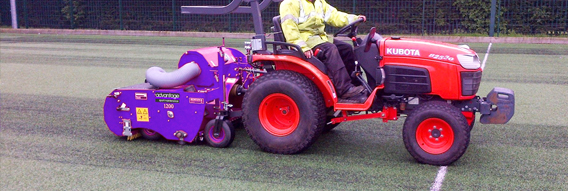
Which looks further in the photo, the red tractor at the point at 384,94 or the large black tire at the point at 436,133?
the red tractor at the point at 384,94

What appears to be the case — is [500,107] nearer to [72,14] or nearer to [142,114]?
[142,114]

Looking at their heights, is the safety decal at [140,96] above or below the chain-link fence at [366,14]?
below

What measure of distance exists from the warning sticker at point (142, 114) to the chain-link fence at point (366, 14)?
537 inches

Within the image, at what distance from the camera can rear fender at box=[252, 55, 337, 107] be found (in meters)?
5.54

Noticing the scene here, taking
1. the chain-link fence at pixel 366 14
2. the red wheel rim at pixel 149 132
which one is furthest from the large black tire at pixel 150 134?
the chain-link fence at pixel 366 14

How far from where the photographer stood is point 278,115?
5871 mm

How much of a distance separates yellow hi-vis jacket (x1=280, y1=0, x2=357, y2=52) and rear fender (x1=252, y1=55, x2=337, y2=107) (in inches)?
6.1

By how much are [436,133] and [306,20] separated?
5.39 feet

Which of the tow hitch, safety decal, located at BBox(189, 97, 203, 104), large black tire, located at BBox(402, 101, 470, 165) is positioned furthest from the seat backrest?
the tow hitch

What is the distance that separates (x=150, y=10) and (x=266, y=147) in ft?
57.4

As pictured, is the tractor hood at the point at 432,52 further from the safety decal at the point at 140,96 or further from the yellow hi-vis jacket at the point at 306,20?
the safety decal at the point at 140,96

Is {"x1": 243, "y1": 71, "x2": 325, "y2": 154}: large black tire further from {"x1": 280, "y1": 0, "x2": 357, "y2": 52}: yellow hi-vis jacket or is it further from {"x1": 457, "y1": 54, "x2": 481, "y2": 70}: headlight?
{"x1": 457, "y1": 54, "x2": 481, "y2": 70}: headlight

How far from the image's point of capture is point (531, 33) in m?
17.5

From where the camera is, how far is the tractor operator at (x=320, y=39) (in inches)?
221
